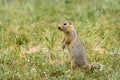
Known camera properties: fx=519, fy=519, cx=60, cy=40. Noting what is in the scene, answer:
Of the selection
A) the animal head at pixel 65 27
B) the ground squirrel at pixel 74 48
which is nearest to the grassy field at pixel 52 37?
the ground squirrel at pixel 74 48

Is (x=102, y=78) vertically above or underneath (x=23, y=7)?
underneath

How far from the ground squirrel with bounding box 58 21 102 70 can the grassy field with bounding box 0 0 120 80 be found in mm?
130

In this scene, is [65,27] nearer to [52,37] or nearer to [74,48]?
[74,48]

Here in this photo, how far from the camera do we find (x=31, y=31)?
988 cm

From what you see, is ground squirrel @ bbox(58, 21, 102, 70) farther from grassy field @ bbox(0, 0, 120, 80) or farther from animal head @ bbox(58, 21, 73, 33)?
grassy field @ bbox(0, 0, 120, 80)

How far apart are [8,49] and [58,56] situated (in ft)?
2.91

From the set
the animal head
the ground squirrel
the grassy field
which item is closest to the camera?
the grassy field

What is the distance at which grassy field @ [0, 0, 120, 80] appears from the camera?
7645mm

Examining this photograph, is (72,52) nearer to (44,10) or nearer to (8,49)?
(8,49)

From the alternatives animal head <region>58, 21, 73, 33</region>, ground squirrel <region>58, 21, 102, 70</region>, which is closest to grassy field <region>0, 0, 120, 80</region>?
ground squirrel <region>58, 21, 102, 70</region>

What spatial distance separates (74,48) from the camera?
313 inches

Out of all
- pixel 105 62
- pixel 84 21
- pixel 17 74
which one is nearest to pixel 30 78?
pixel 17 74

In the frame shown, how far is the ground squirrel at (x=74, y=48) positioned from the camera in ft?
25.8

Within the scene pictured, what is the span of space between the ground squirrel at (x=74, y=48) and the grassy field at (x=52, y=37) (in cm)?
13
